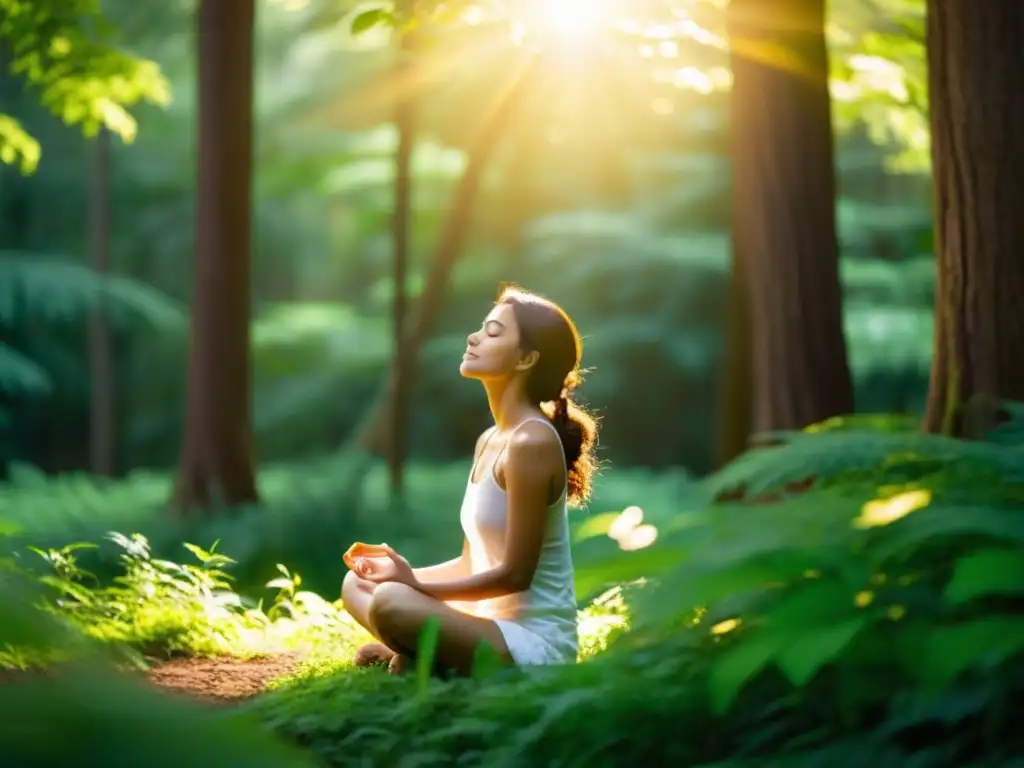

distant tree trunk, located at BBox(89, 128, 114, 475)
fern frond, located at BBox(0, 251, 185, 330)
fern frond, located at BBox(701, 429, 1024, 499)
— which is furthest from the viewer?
distant tree trunk, located at BBox(89, 128, 114, 475)

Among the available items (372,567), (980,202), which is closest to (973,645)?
(372,567)

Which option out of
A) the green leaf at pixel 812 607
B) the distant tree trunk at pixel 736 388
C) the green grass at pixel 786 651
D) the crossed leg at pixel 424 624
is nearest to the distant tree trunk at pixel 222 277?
the distant tree trunk at pixel 736 388

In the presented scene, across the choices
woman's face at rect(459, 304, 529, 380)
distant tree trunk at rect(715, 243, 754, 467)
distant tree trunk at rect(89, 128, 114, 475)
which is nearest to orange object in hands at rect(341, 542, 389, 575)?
woman's face at rect(459, 304, 529, 380)

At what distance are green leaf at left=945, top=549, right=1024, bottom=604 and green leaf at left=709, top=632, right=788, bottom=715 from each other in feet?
1.18

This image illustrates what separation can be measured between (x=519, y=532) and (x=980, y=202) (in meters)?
2.17

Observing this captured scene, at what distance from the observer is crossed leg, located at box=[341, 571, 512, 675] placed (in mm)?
4129

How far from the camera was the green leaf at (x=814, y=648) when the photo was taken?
7.35 ft

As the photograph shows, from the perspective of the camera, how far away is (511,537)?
14.0 feet

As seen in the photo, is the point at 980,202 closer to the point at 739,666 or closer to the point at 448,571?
the point at 448,571

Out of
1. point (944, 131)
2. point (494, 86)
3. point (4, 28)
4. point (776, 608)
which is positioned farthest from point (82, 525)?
point (494, 86)

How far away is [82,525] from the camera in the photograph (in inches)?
377

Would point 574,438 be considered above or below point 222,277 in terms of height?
below

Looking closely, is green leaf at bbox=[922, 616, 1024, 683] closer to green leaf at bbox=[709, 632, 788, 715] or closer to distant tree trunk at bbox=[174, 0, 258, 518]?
green leaf at bbox=[709, 632, 788, 715]

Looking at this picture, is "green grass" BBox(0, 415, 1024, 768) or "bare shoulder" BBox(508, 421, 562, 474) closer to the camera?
"green grass" BBox(0, 415, 1024, 768)
